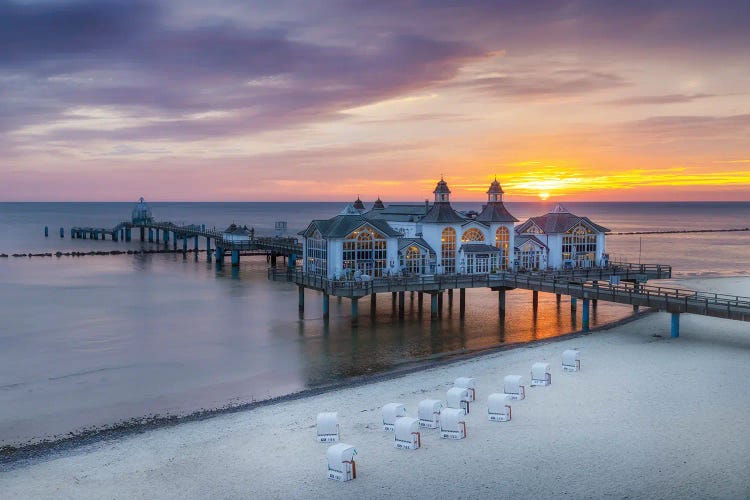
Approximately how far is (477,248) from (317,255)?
11124 millimetres

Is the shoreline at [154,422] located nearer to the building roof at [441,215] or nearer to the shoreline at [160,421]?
the shoreline at [160,421]

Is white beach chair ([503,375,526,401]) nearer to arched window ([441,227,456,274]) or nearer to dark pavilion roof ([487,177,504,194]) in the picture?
arched window ([441,227,456,274])

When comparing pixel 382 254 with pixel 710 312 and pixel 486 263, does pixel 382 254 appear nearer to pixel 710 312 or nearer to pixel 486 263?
pixel 486 263

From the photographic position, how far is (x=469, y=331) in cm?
4209

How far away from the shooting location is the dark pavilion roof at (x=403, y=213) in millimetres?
51906

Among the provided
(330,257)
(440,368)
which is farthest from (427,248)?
(440,368)

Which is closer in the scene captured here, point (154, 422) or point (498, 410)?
point (498, 410)

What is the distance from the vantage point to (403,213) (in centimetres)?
5397

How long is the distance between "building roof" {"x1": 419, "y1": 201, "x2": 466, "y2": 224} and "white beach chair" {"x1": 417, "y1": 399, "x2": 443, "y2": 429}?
27.1 meters

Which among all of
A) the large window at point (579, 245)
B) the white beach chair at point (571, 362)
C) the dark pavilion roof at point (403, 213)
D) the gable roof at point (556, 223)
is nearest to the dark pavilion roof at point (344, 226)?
the dark pavilion roof at point (403, 213)

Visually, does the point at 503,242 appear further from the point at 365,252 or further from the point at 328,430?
the point at 328,430

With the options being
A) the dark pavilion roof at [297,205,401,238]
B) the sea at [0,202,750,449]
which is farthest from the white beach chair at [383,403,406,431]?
the dark pavilion roof at [297,205,401,238]

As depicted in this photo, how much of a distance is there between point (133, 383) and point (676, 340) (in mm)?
25323

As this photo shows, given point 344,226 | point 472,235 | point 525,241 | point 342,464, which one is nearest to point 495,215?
point 472,235
